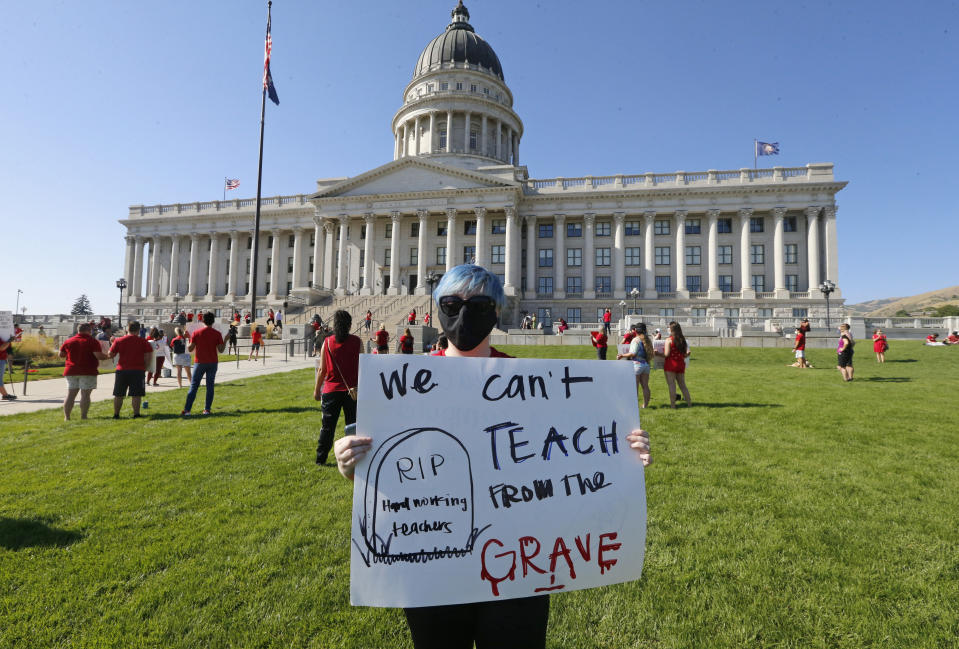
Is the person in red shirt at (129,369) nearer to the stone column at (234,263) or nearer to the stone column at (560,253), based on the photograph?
the stone column at (560,253)

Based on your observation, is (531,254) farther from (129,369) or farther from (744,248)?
(129,369)

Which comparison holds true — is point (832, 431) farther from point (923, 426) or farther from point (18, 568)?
point (18, 568)

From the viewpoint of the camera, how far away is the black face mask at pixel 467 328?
6.90ft

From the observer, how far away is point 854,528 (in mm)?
4078

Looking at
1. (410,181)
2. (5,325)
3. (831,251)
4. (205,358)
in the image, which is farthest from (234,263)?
(831,251)

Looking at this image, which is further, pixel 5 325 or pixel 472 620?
pixel 5 325

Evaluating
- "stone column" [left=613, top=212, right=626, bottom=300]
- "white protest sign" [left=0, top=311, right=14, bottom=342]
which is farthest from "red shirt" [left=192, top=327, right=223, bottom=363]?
"stone column" [left=613, top=212, right=626, bottom=300]

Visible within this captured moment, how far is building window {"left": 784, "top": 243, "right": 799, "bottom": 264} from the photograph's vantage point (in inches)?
1895

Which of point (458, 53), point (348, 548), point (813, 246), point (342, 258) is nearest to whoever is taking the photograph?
point (348, 548)

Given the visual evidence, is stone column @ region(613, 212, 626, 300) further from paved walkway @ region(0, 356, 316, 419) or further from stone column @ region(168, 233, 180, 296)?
stone column @ region(168, 233, 180, 296)

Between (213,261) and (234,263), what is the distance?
11.3 ft

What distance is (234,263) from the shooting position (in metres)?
61.1

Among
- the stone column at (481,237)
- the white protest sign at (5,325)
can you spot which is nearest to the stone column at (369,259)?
the stone column at (481,237)

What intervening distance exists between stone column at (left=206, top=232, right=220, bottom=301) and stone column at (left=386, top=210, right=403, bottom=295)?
28.2 metres
